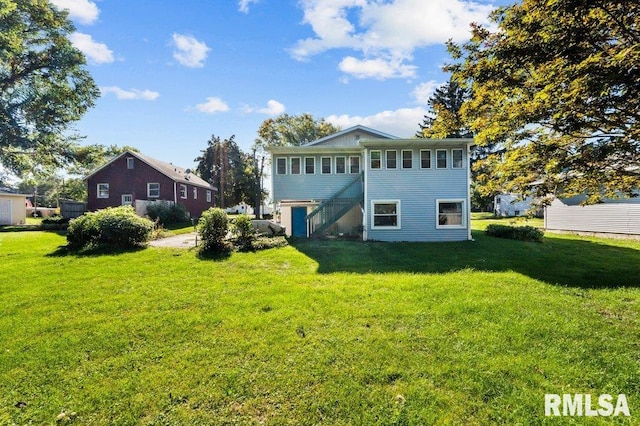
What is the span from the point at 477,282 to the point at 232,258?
766cm

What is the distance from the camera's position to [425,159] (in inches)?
607

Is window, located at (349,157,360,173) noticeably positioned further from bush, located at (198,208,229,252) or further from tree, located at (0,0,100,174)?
tree, located at (0,0,100,174)

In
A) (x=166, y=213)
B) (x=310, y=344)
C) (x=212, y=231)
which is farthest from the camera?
(x=166, y=213)

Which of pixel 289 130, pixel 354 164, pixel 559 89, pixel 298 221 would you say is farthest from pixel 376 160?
pixel 289 130

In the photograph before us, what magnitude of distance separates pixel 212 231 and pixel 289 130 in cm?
3561

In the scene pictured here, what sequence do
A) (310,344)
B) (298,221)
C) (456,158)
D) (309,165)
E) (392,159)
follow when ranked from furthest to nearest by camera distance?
(298,221), (309,165), (392,159), (456,158), (310,344)

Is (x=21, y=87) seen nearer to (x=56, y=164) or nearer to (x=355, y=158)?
(x=56, y=164)

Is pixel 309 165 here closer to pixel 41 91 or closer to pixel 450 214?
pixel 450 214

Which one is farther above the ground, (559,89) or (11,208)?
(559,89)

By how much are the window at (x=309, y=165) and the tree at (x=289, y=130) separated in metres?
28.7

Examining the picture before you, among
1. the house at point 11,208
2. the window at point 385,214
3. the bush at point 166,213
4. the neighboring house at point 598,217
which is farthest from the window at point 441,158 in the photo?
the house at point 11,208

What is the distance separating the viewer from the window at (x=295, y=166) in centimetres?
1642

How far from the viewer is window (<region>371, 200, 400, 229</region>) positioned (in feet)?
50.4

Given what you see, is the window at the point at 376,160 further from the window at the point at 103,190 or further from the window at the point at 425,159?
the window at the point at 103,190
